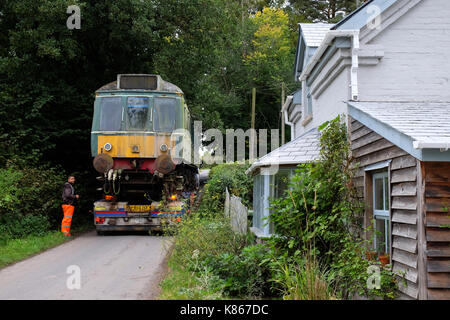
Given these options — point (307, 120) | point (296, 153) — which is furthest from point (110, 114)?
point (296, 153)

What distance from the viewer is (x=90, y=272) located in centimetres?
934

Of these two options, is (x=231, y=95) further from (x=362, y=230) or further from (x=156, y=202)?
(x=362, y=230)

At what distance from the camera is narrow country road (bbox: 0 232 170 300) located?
24.8 feet

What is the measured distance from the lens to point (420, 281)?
6.11 metres

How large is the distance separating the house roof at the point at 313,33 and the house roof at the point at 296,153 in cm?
392

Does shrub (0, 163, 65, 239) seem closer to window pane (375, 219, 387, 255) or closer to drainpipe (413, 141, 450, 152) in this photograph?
window pane (375, 219, 387, 255)

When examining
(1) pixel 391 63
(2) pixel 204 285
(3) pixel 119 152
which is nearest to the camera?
(2) pixel 204 285

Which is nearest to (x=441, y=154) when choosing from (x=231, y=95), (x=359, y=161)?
(x=359, y=161)

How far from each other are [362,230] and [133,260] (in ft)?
16.5

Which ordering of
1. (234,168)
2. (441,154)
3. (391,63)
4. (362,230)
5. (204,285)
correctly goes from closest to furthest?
1. (441,154)
2. (204,285)
3. (362,230)
4. (391,63)
5. (234,168)

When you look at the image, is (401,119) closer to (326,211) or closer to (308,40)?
(326,211)

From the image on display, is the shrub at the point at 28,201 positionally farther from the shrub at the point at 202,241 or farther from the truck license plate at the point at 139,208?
the shrub at the point at 202,241

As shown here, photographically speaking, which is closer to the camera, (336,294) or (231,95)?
(336,294)

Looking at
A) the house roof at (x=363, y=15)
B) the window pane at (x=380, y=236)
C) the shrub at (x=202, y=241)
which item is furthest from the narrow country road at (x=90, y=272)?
the house roof at (x=363, y=15)
